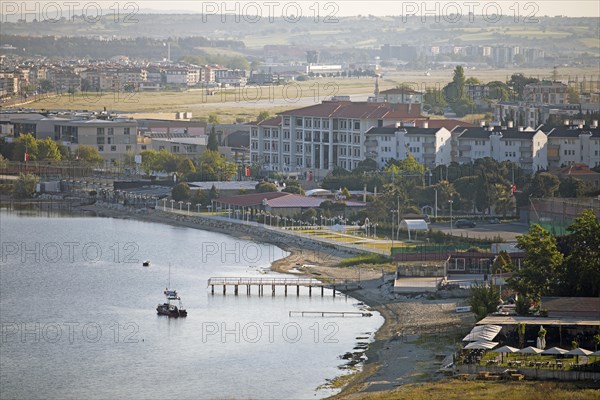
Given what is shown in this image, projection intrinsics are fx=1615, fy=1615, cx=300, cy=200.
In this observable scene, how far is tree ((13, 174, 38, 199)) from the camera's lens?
32.2 meters

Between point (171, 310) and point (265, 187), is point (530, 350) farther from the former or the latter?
point (265, 187)

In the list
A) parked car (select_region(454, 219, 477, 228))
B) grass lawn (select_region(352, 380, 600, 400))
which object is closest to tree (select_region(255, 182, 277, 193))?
parked car (select_region(454, 219, 477, 228))

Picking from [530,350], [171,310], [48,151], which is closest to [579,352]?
[530,350]

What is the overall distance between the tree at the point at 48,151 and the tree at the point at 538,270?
2062 cm

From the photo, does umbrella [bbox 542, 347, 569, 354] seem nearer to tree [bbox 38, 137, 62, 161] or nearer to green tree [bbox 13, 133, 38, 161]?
tree [bbox 38, 137, 62, 161]

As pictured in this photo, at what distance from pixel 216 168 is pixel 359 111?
128 inches

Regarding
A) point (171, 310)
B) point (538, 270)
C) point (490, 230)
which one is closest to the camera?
point (538, 270)

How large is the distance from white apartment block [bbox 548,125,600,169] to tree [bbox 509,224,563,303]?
12879mm

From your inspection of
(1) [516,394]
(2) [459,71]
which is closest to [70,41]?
(2) [459,71]

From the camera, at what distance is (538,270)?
16.7 m

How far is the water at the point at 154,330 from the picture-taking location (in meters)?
14.9

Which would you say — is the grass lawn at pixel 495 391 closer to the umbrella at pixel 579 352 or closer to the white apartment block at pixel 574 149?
the umbrella at pixel 579 352

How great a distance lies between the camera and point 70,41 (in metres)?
109

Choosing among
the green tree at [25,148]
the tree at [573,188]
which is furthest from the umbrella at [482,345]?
the green tree at [25,148]
